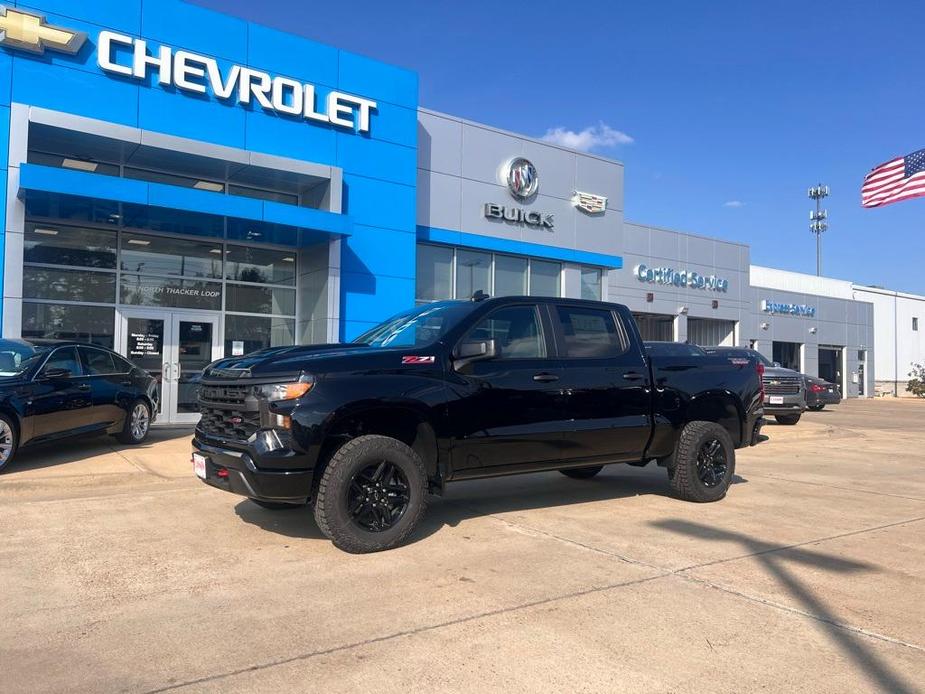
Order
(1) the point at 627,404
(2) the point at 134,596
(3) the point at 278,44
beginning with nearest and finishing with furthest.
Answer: (2) the point at 134,596
(1) the point at 627,404
(3) the point at 278,44

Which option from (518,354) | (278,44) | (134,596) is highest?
(278,44)

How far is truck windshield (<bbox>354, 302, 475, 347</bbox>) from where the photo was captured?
19.1ft

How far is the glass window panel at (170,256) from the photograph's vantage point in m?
13.4

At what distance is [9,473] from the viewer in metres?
7.89

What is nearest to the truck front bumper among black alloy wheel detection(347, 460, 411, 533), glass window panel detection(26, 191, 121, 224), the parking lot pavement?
black alloy wheel detection(347, 460, 411, 533)

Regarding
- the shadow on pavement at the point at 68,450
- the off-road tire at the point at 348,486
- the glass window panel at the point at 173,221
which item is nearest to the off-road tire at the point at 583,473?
the off-road tire at the point at 348,486

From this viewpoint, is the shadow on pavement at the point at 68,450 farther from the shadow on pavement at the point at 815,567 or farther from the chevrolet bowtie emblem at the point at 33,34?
the shadow on pavement at the point at 815,567

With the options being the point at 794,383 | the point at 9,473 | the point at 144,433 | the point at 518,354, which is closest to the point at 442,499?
the point at 518,354

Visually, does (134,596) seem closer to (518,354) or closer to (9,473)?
(518,354)

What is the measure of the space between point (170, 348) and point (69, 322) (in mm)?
1751

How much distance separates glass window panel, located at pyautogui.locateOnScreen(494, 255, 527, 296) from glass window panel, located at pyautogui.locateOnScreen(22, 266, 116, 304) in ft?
28.6

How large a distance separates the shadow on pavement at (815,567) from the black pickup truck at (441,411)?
3.26 ft

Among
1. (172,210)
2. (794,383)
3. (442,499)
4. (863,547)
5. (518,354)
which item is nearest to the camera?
(863,547)

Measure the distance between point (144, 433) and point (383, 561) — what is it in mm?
6903
